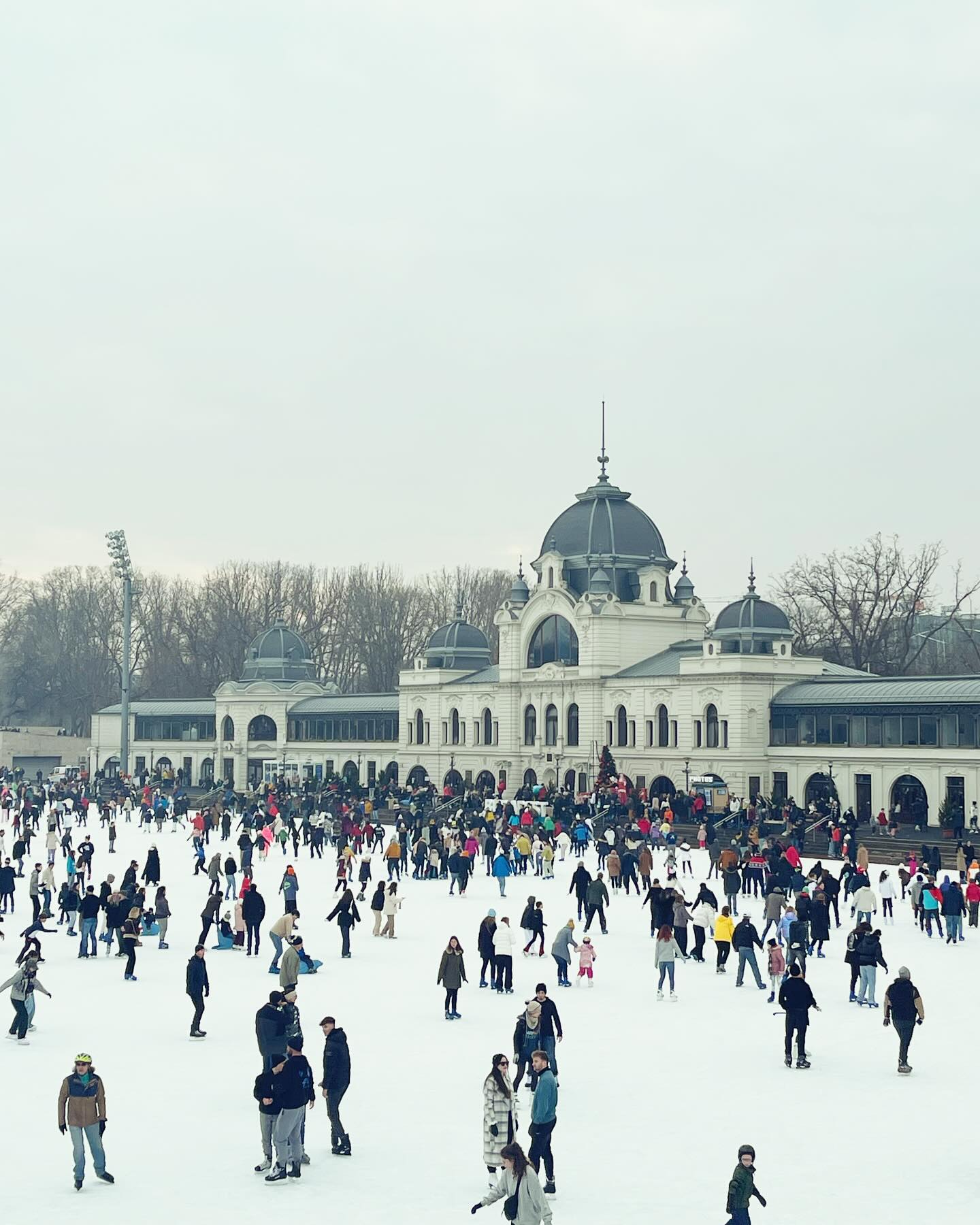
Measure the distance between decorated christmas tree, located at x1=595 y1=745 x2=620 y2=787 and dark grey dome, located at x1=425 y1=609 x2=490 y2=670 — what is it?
45.7 ft

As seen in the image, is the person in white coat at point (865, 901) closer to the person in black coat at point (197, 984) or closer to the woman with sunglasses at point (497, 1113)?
the person in black coat at point (197, 984)

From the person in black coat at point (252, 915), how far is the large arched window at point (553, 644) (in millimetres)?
45709

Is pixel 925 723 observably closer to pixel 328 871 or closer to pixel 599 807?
pixel 599 807

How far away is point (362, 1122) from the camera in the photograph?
15547 millimetres

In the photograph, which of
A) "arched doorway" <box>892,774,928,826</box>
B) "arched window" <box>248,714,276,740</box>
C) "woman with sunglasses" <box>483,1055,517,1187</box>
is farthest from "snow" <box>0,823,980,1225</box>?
"arched window" <box>248,714,276,740</box>

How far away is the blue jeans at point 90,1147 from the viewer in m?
13.3

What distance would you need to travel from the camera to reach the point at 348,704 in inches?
3351

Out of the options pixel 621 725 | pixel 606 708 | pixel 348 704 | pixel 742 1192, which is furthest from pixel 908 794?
pixel 742 1192

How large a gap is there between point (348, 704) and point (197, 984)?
6585 cm

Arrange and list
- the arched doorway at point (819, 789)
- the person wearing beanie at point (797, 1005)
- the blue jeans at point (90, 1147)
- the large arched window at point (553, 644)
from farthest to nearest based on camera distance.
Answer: the large arched window at point (553, 644) → the arched doorway at point (819, 789) → the person wearing beanie at point (797, 1005) → the blue jeans at point (90, 1147)

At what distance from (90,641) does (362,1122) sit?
4369 inches

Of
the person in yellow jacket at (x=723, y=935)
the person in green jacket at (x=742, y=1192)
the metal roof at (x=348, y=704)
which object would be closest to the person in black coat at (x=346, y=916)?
the person in yellow jacket at (x=723, y=935)

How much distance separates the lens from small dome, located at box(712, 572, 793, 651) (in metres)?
63.0

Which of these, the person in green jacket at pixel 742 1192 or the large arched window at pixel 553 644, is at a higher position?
the large arched window at pixel 553 644
